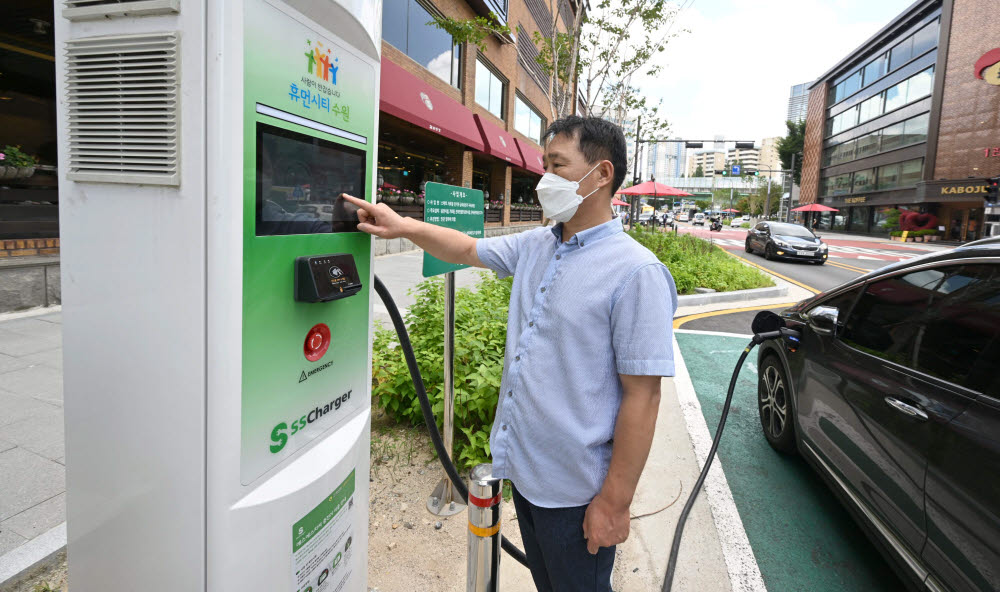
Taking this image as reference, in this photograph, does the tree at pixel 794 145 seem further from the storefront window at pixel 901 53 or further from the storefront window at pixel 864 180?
the storefront window at pixel 901 53

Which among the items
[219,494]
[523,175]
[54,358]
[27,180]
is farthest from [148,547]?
[523,175]

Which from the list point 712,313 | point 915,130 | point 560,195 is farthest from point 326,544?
point 915,130

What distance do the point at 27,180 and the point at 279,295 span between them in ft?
26.3

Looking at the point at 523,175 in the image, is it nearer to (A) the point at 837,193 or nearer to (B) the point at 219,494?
(B) the point at 219,494

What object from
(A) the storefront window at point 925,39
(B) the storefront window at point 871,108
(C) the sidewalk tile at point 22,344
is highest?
(A) the storefront window at point 925,39

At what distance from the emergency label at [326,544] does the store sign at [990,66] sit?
84.4ft

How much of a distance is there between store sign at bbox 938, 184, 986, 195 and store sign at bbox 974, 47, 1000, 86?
18214 mm

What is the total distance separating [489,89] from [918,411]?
21.6m

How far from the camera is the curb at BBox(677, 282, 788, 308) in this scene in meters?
10.1

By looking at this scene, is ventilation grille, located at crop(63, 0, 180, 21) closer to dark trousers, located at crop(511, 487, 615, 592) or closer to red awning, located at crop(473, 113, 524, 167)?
dark trousers, located at crop(511, 487, 615, 592)

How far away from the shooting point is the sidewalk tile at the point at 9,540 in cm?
240

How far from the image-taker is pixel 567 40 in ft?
35.8

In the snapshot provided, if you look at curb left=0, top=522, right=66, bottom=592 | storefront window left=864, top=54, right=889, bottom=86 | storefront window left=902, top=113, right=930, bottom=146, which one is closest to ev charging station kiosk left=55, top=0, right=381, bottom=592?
curb left=0, top=522, right=66, bottom=592

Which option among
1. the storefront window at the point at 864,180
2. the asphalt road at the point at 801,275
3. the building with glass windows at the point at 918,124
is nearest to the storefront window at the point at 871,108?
the building with glass windows at the point at 918,124
